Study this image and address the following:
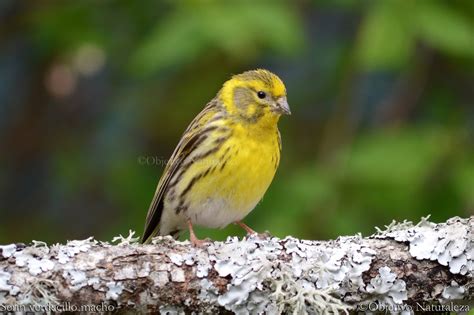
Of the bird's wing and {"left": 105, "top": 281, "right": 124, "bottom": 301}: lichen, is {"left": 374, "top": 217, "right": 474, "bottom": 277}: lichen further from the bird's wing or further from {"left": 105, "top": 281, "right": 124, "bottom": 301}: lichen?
the bird's wing

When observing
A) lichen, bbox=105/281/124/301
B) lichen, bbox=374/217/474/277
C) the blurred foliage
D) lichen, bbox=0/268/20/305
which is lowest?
lichen, bbox=0/268/20/305

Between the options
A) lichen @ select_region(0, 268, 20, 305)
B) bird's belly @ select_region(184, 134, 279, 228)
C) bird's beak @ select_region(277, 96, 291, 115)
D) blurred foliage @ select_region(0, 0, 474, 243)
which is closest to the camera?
lichen @ select_region(0, 268, 20, 305)

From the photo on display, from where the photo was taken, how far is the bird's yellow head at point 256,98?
5402 millimetres

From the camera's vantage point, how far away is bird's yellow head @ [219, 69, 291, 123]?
540cm

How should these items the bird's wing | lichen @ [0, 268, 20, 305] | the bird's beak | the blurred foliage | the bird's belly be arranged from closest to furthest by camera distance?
lichen @ [0, 268, 20, 305] → the bird's belly → the bird's beak → the bird's wing → the blurred foliage

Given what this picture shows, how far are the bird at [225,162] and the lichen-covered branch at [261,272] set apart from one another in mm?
1133

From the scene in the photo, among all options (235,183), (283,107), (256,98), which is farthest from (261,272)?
(256,98)

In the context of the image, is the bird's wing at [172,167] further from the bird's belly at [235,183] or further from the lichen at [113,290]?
the lichen at [113,290]

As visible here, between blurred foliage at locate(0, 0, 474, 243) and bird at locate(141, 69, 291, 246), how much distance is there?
Result: 0.44 meters

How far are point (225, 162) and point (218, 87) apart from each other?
2.67 m

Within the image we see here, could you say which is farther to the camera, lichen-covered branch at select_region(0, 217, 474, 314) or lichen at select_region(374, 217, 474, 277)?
lichen at select_region(374, 217, 474, 277)

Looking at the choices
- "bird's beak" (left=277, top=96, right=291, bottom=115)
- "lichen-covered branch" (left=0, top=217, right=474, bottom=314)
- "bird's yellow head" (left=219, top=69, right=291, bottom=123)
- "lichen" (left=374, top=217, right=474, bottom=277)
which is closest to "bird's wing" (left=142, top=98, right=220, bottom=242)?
"bird's yellow head" (left=219, top=69, right=291, bottom=123)

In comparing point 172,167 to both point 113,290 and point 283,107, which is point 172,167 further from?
point 113,290

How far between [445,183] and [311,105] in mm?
1948
